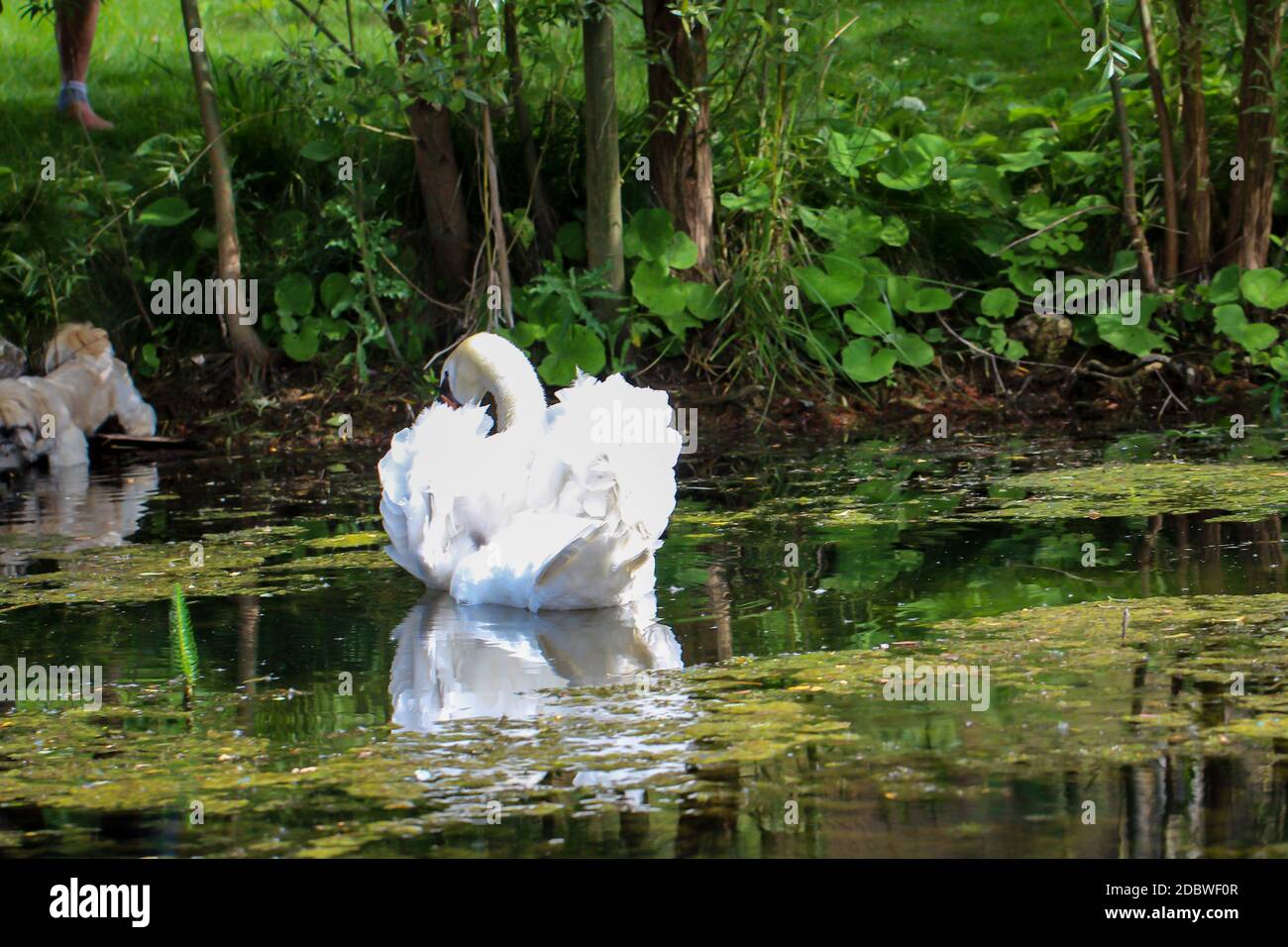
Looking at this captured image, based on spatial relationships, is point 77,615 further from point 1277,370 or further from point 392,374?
point 1277,370

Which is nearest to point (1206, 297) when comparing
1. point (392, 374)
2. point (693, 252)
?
point (693, 252)

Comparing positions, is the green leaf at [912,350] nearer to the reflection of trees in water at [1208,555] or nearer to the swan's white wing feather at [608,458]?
the reflection of trees in water at [1208,555]

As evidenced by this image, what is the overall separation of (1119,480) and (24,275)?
611 centimetres

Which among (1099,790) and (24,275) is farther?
(24,275)

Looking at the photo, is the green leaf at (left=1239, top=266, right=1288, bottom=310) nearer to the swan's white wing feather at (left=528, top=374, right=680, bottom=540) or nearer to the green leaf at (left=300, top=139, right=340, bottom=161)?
the green leaf at (left=300, top=139, right=340, bottom=161)

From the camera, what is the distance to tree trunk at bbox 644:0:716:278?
920 centimetres

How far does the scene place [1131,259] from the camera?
31.2ft

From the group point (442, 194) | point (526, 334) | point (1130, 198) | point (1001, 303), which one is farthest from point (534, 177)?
point (1130, 198)

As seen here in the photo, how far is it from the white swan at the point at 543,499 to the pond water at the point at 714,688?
124 mm

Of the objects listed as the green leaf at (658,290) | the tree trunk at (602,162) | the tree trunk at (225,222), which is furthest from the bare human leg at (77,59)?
the green leaf at (658,290)

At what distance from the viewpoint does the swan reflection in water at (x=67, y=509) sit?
6.58m

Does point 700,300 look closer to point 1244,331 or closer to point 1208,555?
point 1244,331

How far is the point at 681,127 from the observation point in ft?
31.2
